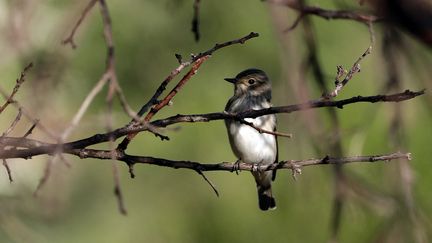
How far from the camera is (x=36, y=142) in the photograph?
8.76 ft

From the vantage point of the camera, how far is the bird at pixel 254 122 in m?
4.84

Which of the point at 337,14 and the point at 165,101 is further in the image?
the point at 165,101

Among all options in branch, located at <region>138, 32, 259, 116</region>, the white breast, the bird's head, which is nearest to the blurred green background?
the bird's head

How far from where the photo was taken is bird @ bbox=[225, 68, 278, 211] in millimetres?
4840

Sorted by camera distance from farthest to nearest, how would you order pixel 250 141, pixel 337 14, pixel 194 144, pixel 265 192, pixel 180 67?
pixel 194 144
pixel 265 192
pixel 250 141
pixel 180 67
pixel 337 14

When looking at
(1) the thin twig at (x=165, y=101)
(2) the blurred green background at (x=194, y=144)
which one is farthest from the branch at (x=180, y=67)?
(2) the blurred green background at (x=194, y=144)

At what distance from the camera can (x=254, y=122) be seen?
470 centimetres

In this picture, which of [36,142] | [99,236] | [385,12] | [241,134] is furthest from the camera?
[99,236]

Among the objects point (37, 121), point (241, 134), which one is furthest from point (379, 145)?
point (37, 121)

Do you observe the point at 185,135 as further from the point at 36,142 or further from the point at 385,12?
the point at 385,12

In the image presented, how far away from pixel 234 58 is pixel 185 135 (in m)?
0.79

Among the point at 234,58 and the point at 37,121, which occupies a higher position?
the point at 234,58

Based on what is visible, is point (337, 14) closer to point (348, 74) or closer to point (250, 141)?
point (348, 74)

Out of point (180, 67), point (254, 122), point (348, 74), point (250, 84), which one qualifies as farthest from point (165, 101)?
point (250, 84)
